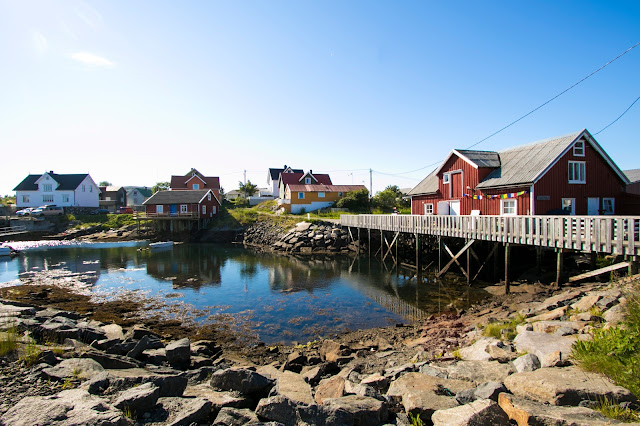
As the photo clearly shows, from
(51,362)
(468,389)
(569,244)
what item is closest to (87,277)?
(51,362)

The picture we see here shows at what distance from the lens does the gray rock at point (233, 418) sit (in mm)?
4727

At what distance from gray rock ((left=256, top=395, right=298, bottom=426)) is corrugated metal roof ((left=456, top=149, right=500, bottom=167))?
23.7 metres

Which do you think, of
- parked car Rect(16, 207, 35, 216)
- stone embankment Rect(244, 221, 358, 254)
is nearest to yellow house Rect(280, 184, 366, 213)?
stone embankment Rect(244, 221, 358, 254)

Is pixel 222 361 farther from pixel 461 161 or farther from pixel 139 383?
pixel 461 161

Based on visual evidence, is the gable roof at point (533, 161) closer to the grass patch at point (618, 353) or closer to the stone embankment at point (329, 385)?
the stone embankment at point (329, 385)

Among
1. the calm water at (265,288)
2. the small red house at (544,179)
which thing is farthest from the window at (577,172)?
the calm water at (265,288)

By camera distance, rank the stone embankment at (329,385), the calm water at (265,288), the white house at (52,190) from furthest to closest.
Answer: the white house at (52,190), the calm water at (265,288), the stone embankment at (329,385)

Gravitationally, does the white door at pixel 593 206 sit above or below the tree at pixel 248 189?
below

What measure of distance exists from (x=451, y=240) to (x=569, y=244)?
11.2m

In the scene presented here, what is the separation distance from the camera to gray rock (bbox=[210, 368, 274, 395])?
6.25 m

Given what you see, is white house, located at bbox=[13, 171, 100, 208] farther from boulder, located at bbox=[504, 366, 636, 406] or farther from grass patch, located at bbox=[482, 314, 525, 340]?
boulder, located at bbox=[504, 366, 636, 406]

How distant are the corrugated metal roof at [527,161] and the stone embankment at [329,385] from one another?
12407 millimetres

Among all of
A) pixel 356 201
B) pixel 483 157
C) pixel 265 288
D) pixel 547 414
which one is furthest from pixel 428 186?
pixel 547 414

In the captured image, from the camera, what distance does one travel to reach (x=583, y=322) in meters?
8.42
